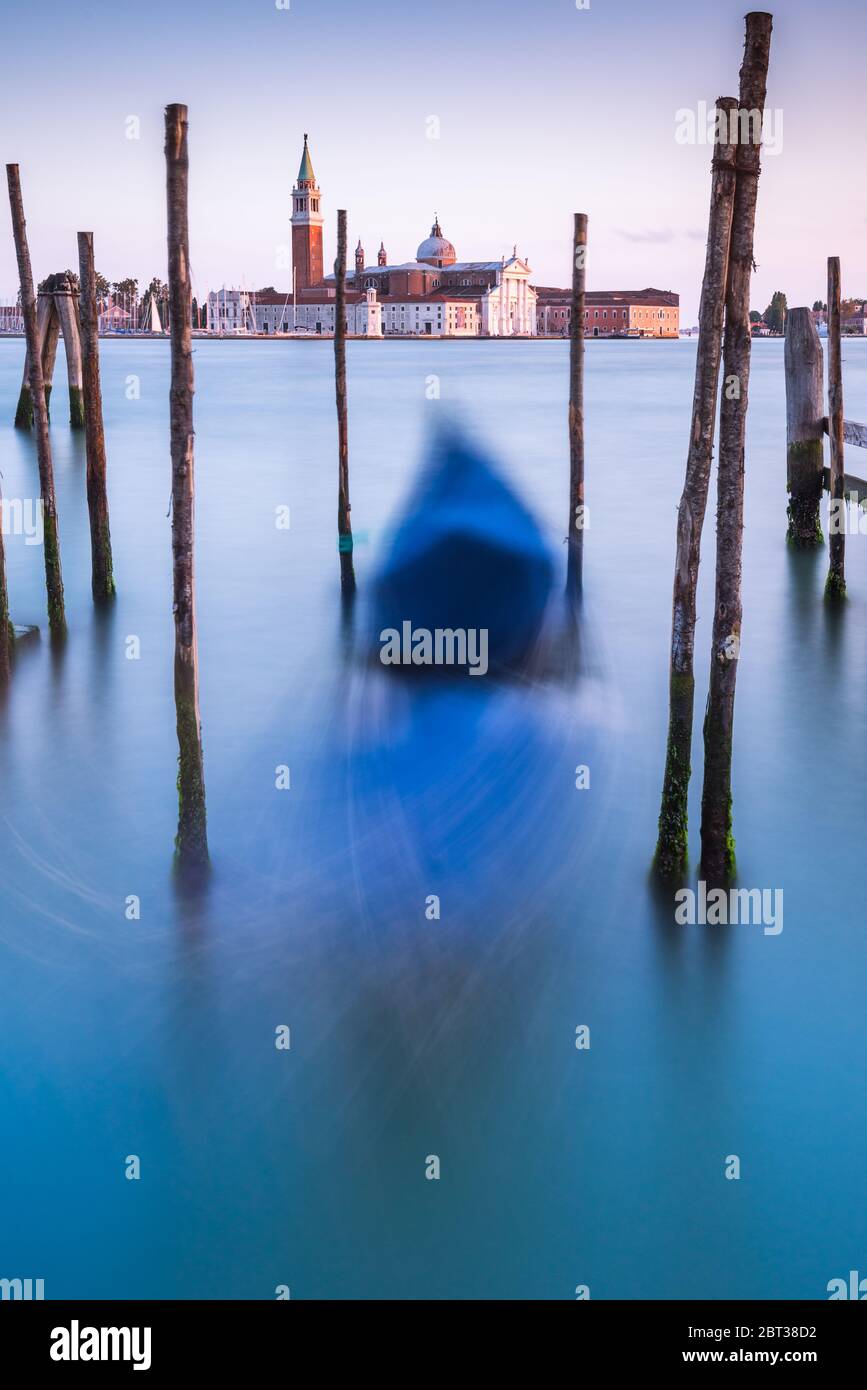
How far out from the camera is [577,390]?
1203cm

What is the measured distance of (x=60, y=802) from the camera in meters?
8.09

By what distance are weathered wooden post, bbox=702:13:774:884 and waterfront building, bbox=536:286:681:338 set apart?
525 feet

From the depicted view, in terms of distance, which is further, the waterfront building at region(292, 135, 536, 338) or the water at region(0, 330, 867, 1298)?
the waterfront building at region(292, 135, 536, 338)

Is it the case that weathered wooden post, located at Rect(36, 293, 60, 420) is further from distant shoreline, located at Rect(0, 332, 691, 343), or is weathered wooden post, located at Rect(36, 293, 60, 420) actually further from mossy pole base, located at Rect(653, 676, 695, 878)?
distant shoreline, located at Rect(0, 332, 691, 343)

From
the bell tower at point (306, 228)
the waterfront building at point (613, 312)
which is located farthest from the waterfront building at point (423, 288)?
the waterfront building at point (613, 312)

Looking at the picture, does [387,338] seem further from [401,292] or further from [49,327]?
[49,327]

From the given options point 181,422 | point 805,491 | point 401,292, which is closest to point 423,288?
point 401,292

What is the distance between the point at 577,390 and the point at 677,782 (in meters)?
6.45

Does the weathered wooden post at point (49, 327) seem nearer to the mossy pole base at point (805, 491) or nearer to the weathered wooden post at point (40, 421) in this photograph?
the weathered wooden post at point (40, 421)

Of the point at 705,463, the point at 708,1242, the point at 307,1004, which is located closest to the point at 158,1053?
the point at 307,1004

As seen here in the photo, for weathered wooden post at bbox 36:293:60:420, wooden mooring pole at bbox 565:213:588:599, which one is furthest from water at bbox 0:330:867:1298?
weathered wooden post at bbox 36:293:60:420

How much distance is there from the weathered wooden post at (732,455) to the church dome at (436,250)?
149m

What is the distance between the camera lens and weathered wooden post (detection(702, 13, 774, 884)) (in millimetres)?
5520
